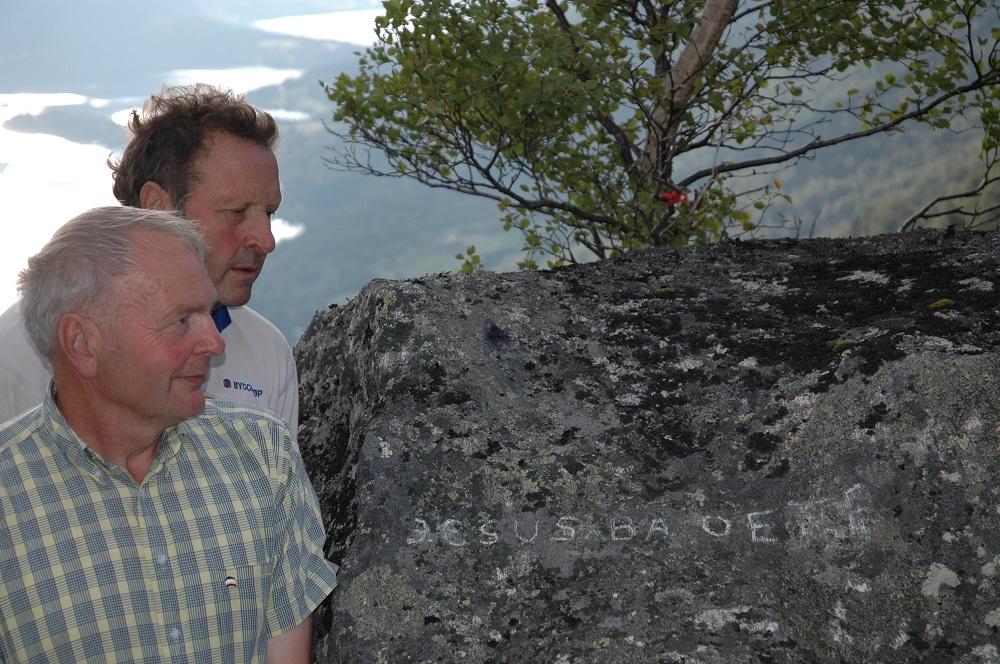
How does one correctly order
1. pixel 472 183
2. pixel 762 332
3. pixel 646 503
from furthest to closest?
pixel 472 183, pixel 762 332, pixel 646 503

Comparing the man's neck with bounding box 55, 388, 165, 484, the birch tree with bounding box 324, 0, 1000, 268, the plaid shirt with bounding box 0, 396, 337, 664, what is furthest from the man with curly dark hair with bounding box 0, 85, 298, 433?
the birch tree with bounding box 324, 0, 1000, 268

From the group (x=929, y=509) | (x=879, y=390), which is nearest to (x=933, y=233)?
(x=879, y=390)

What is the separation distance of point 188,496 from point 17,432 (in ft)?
1.70

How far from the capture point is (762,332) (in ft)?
12.7

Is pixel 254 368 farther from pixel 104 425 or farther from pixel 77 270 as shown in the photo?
pixel 77 270

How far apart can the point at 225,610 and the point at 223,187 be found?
1.69 meters

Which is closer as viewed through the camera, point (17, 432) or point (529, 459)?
point (17, 432)

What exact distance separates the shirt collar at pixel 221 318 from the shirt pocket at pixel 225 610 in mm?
1359

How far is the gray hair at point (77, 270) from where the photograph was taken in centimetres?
276

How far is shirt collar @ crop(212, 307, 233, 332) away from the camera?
4.03 metres

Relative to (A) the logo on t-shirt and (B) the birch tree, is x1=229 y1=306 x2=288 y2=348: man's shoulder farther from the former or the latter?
(B) the birch tree

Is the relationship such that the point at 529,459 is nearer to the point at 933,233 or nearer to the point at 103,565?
the point at 103,565

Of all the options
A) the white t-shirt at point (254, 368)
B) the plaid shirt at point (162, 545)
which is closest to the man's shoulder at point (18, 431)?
the plaid shirt at point (162, 545)

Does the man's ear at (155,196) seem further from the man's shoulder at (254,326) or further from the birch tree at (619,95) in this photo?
the birch tree at (619,95)
